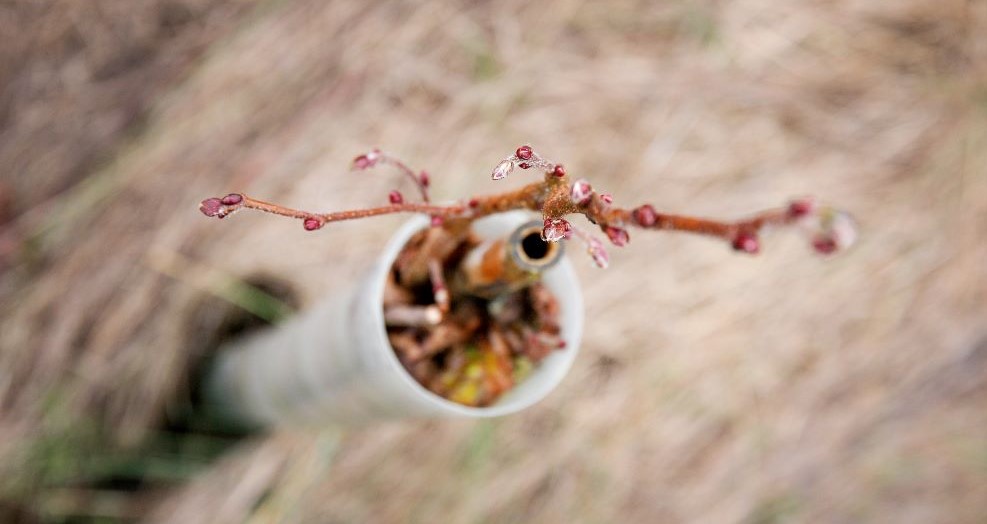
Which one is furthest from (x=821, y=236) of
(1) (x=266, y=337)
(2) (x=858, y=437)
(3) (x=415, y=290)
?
(2) (x=858, y=437)

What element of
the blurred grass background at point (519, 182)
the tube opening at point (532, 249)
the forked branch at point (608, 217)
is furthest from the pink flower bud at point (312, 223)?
the blurred grass background at point (519, 182)

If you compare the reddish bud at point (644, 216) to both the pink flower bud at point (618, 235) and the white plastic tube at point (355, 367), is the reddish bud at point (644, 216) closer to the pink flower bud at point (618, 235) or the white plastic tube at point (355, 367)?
the pink flower bud at point (618, 235)

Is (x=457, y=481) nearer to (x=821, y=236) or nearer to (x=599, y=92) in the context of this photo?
(x=599, y=92)

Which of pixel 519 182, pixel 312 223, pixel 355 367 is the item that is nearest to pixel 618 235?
pixel 312 223

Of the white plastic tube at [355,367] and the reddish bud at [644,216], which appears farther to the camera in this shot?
the white plastic tube at [355,367]

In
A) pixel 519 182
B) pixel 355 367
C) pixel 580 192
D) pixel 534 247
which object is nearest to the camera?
pixel 580 192

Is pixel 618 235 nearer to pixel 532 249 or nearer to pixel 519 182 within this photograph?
pixel 532 249
